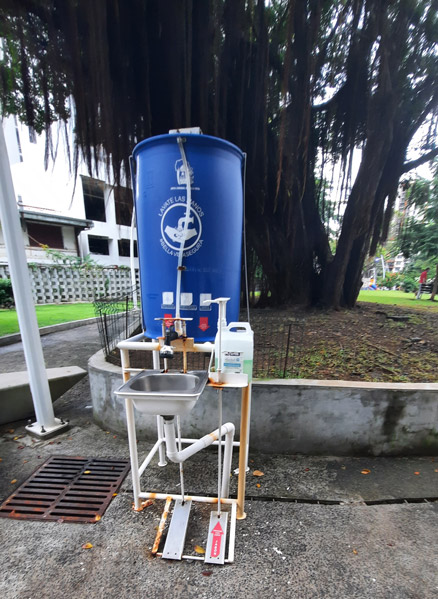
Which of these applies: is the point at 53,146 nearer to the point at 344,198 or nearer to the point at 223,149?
the point at 223,149

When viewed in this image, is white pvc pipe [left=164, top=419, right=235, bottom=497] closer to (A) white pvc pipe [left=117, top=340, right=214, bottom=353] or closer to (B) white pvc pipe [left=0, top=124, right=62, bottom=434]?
(A) white pvc pipe [left=117, top=340, right=214, bottom=353]

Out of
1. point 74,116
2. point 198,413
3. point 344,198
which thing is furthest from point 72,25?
point 344,198

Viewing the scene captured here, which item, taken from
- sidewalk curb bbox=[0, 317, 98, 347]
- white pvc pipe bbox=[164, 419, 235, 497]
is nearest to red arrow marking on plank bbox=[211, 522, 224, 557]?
white pvc pipe bbox=[164, 419, 235, 497]

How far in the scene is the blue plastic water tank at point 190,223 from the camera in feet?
4.96

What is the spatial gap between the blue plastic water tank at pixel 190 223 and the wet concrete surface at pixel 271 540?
117 centimetres

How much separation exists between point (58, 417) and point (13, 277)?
1573 mm

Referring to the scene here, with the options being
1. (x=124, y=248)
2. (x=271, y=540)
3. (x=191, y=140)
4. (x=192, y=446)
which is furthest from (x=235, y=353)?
(x=124, y=248)

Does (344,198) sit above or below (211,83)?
below

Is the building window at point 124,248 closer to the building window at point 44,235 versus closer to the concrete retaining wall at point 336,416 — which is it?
the building window at point 44,235

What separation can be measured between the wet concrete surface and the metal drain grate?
6 cm

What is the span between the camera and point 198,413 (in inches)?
86.2

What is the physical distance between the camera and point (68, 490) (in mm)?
1819

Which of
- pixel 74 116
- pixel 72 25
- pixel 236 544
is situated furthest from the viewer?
pixel 74 116

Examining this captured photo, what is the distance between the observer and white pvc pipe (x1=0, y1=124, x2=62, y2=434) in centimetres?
210
